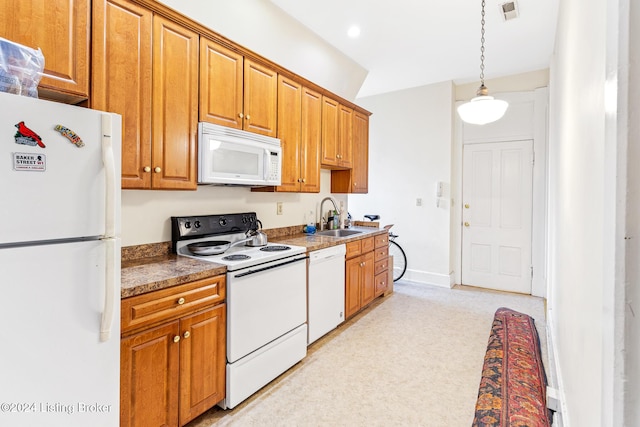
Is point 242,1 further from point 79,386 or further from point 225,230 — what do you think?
point 79,386

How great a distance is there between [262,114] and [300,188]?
2.66ft

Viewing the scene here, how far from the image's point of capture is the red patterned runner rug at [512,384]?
58.1 inches

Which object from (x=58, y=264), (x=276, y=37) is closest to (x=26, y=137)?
(x=58, y=264)

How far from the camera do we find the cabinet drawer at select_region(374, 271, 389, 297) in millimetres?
3842

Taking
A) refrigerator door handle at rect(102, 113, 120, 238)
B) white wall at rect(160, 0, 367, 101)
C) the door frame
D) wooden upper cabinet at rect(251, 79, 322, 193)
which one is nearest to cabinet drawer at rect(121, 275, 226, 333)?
refrigerator door handle at rect(102, 113, 120, 238)

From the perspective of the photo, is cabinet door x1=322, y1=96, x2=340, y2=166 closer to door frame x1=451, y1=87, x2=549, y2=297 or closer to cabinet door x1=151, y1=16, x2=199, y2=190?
cabinet door x1=151, y1=16, x2=199, y2=190

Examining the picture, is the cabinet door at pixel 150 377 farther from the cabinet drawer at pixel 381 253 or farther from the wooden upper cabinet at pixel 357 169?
the wooden upper cabinet at pixel 357 169

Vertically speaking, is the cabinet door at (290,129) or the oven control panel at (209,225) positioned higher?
the cabinet door at (290,129)

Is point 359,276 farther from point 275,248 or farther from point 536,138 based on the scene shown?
point 536,138

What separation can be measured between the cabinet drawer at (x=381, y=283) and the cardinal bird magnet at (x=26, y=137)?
3.40 m

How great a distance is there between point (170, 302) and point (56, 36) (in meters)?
1.42

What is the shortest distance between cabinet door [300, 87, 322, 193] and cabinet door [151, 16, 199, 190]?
1218mm

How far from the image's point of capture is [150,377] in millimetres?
1521

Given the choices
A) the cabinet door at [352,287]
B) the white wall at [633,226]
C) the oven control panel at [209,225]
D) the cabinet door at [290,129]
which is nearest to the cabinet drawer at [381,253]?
the cabinet door at [352,287]
